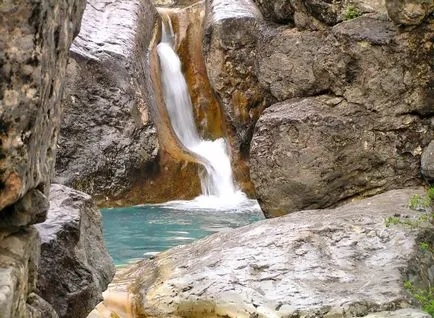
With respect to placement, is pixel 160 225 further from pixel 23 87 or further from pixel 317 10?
pixel 23 87

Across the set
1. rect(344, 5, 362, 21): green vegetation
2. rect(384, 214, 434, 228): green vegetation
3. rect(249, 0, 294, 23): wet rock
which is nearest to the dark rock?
rect(384, 214, 434, 228): green vegetation

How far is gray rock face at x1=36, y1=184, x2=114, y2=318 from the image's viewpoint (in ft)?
10.9

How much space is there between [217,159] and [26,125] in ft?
35.8

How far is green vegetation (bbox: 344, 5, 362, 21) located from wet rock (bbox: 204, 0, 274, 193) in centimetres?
402

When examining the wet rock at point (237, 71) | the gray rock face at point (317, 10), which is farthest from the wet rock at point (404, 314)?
the wet rock at point (237, 71)

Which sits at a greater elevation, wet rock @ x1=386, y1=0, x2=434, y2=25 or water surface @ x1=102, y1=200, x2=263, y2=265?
wet rock @ x1=386, y1=0, x2=434, y2=25

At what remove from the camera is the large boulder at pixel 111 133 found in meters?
11.4

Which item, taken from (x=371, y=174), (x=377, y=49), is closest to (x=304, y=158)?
(x=371, y=174)

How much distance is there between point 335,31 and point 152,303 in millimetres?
4523

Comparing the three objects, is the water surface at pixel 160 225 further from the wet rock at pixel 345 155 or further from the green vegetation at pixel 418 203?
the green vegetation at pixel 418 203

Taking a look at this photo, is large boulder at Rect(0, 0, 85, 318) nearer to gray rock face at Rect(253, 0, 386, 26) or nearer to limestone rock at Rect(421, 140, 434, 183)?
limestone rock at Rect(421, 140, 434, 183)

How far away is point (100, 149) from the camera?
38.0 feet

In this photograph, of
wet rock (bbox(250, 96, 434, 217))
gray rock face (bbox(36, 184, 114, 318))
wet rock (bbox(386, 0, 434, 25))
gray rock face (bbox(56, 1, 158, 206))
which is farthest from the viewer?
gray rock face (bbox(56, 1, 158, 206))

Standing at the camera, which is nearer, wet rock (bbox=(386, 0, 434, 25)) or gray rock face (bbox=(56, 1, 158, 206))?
wet rock (bbox=(386, 0, 434, 25))
